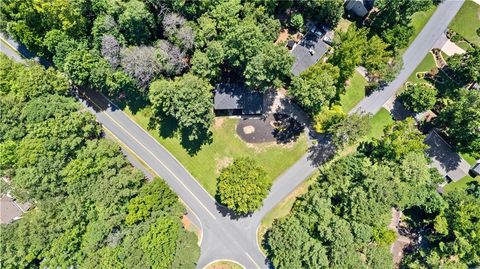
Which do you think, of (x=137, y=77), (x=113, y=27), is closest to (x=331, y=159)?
(x=137, y=77)

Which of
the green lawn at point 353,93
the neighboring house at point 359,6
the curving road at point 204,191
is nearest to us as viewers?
the neighboring house at point 359,6

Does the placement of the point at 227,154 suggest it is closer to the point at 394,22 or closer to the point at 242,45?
the point at 242,45

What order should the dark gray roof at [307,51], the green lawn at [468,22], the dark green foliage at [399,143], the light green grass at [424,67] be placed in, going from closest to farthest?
the dark green foliage at [399,143] → the dark gray roof at [307,51] → the green lawn at [468,22] → the light green grass at [424,67]

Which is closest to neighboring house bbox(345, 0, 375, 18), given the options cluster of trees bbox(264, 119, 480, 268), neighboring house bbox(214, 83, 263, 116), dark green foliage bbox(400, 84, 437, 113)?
dark green foliage bbox(400, 84, 437, 113)

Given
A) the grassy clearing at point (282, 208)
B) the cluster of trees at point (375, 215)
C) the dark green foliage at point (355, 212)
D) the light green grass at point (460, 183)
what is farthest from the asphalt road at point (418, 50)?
the light green grass at point (460, 183)

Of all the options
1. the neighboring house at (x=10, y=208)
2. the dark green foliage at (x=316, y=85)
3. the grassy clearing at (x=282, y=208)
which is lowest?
the neighboring house at (x=10, y=208)

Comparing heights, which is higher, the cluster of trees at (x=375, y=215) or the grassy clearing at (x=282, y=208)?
the cluster of trees at (x=375, y=215)

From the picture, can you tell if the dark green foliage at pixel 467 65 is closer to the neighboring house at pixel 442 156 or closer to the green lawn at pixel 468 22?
the green lawn at pixel 468 22

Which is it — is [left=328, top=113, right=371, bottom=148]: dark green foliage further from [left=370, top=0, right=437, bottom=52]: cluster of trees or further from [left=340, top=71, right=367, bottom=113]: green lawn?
[left=370, top=0, right=437, bottom=52]: cluster of trees
